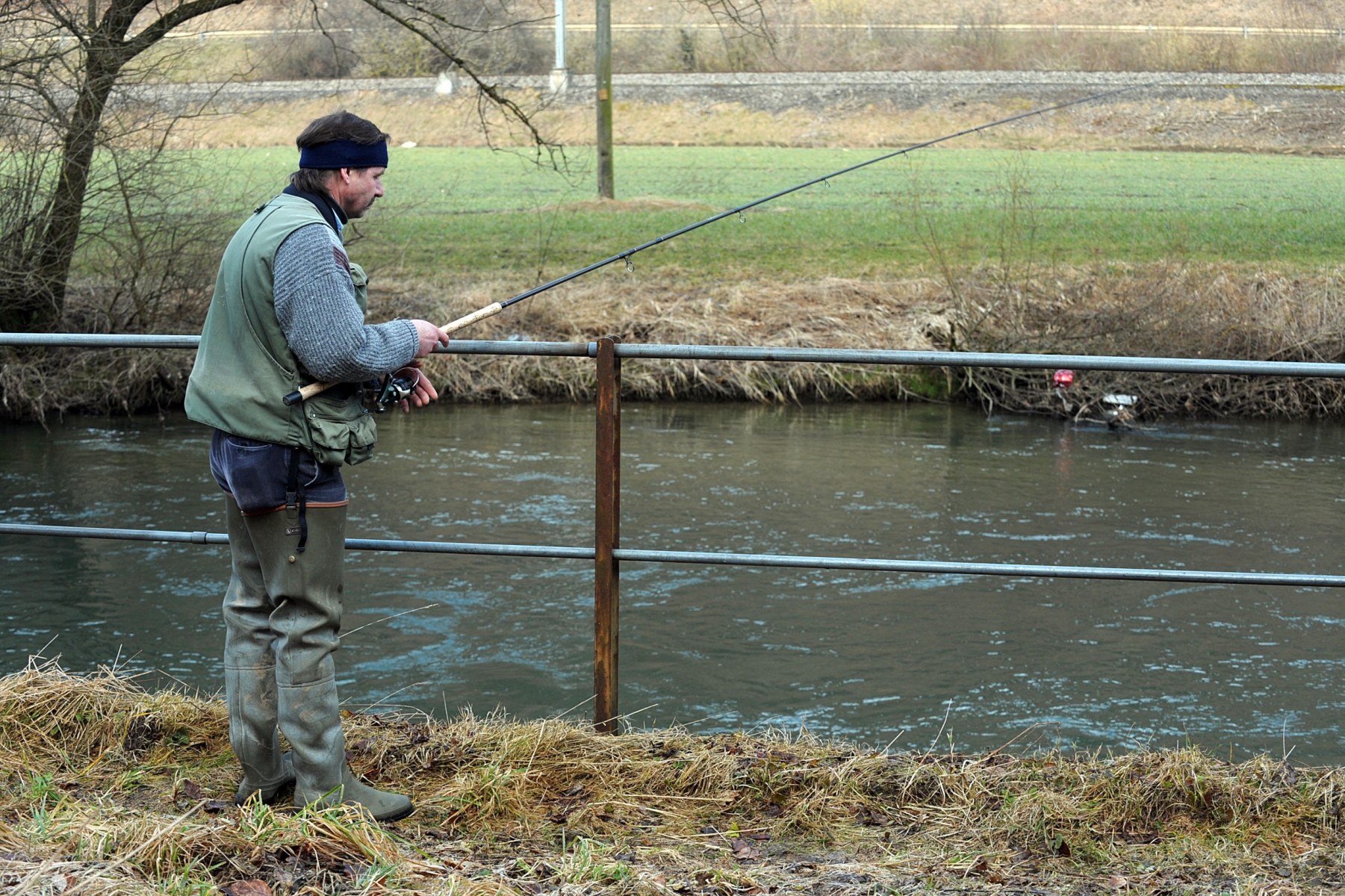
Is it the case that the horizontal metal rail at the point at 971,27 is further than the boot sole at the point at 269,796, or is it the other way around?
the horizontal metal rail at the point at 971,27

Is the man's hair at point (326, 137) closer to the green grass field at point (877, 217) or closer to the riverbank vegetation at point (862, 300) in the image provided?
the riverbank vegetation at point (862, 300)

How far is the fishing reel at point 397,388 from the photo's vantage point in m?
3.26

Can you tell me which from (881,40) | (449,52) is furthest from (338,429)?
(881,40)

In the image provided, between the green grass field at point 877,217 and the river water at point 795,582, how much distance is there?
13.9 feet

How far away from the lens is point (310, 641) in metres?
3.12

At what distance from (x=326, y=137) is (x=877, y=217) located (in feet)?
69.9

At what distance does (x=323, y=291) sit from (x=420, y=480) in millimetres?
8352

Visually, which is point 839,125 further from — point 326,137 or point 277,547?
point 277,547

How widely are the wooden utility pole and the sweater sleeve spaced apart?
839 inches

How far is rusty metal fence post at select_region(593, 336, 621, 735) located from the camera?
3564 mm

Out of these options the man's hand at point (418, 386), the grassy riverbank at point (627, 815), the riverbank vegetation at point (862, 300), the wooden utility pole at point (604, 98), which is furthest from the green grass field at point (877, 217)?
the man's hand at point (418, 386)

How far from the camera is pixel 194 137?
1378cm

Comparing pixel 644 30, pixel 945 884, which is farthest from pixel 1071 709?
pixel 644 30

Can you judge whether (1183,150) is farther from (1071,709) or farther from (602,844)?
(602,844)
